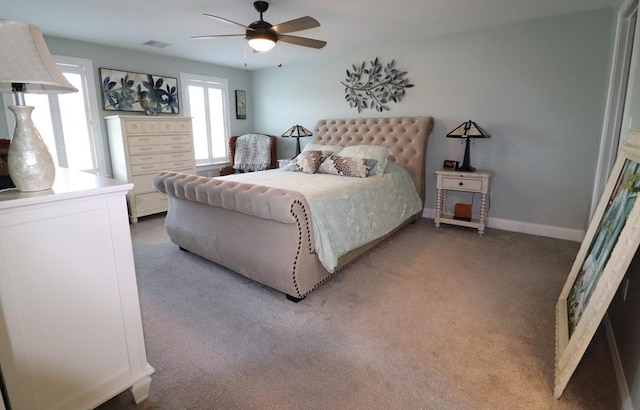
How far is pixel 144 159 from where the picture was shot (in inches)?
176

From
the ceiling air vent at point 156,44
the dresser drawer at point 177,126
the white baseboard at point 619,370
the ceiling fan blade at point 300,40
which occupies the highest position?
the ceiling air vent at point 156,44

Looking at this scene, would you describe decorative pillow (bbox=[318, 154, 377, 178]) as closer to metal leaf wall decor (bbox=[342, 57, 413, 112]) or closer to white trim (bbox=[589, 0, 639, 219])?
metal leaf wall decor (bbox=[342, 57, 413, 112])

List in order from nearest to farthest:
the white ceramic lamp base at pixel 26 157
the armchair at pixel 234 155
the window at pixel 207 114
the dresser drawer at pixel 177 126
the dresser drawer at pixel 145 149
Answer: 1. the white ceramic lamp base at pixel 26 157
2. the dresser drawer at pixel 145 149
3. the dresser drawer at pixel 177 126
4. the window at pixel 207 114
5. the armchair at pixel 234 155

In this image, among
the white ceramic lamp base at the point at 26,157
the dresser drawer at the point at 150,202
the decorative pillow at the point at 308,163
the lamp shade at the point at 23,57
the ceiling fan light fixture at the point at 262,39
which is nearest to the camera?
the lamp shade at the point at 23,57

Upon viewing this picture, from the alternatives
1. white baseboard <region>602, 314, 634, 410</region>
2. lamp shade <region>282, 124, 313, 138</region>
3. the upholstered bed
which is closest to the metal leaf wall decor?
lamp shade <region>282, 124, 313, 138</region>

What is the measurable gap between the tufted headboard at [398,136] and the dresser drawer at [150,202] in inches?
106

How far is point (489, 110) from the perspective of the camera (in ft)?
12.7

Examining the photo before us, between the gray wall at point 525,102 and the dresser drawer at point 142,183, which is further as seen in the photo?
the dresser drawer at point 142,183

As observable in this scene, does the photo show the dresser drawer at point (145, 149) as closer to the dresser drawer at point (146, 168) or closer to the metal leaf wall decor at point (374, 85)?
the dresser drawer at point (146, 168)

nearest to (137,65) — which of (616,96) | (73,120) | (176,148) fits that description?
(73,120)

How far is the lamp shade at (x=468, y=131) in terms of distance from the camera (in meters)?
3.69

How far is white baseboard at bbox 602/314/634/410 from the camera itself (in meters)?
1.38

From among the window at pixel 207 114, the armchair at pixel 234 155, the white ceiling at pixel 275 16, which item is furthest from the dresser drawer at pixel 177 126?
the white ceiling at pixel 275 16

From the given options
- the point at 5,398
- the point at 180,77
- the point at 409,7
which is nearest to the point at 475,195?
the point at 409,7
